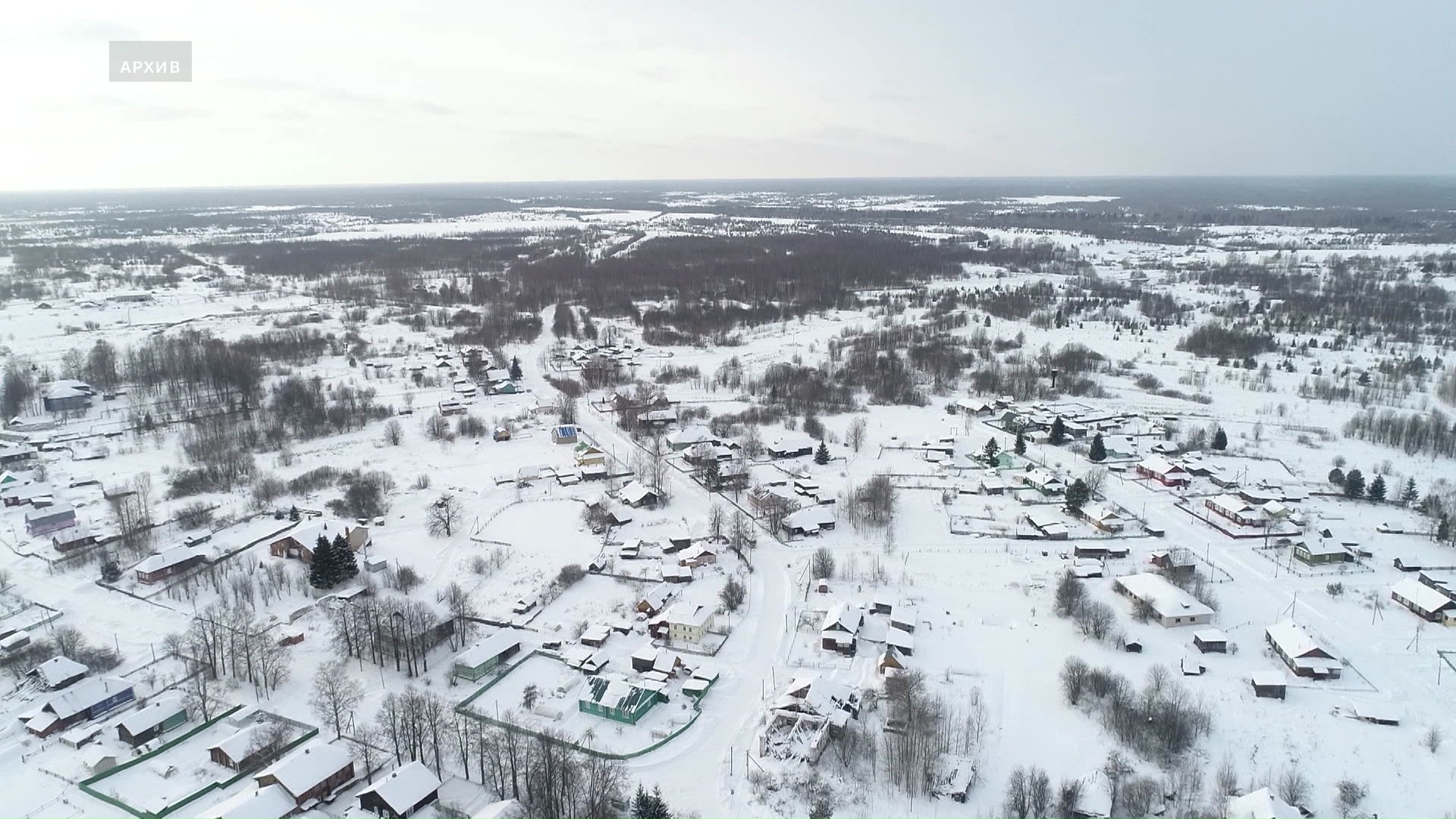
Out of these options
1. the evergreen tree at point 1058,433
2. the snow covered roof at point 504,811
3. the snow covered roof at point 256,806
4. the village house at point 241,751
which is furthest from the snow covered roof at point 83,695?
the evergreen tree at point 1058,433

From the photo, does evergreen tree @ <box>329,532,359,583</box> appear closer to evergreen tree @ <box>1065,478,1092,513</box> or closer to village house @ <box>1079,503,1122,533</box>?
evergreen tree @ <box>1065,478,1092,513</box>

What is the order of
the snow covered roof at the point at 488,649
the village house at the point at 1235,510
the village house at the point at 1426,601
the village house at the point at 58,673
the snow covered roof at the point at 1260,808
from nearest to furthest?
1. the snow covered roof at the point at 1260,808
2. the village house at the point at 58,673
3. the snow covered roof at the point at 488,649
4. the village house at the point at 1426,601
5. the village house at the point at 1235,510

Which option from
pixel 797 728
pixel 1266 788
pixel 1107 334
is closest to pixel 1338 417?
pixel 1107 334

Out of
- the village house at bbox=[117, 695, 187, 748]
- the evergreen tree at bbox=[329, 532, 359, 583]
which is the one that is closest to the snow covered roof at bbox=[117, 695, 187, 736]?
the village house at bbox=[117, 695, 187, 748]

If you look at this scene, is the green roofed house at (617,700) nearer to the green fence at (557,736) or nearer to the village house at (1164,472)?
the green fence at (557,736)

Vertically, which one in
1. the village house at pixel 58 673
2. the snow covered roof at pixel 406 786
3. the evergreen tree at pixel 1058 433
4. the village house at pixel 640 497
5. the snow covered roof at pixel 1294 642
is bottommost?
the snow covered roof at pixel 406 786

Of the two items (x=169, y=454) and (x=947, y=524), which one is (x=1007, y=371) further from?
(x=169, y=454)
